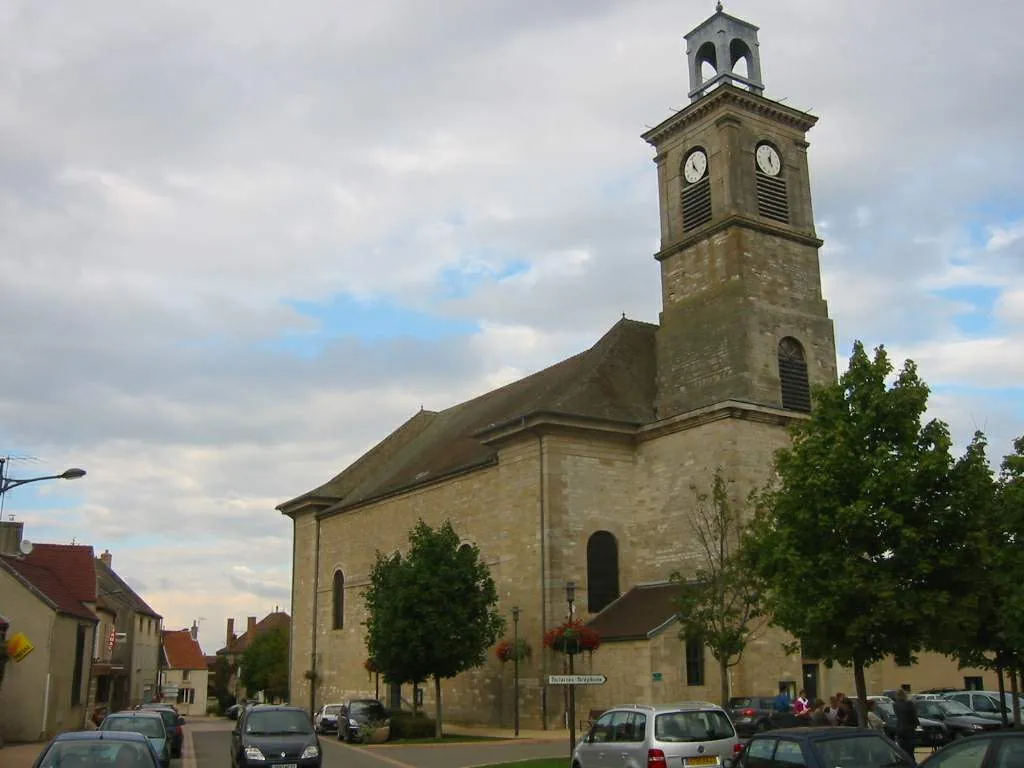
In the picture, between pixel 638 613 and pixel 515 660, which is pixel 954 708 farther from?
pixel 515 660

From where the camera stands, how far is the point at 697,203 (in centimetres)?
3559

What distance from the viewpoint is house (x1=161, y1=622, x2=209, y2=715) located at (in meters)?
84.6

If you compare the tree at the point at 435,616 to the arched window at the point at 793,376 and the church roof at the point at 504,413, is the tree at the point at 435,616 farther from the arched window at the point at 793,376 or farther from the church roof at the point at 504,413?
the arched window at the point at 793,376

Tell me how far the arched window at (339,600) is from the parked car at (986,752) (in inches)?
1504

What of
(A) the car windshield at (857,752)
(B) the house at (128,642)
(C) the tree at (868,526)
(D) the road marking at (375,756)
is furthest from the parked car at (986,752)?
(B) the house at (128,642)

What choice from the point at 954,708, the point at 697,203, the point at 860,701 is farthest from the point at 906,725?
the point at 697,203

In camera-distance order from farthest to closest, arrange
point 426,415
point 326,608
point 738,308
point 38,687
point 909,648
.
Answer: point 426,415 < point 326,608 < point 738,308 < point 38,687 < point 909,648

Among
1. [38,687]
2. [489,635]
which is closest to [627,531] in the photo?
[489,635]

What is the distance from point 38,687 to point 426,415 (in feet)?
84.8

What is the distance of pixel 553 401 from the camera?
111 ft

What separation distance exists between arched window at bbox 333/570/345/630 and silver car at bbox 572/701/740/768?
32.6m

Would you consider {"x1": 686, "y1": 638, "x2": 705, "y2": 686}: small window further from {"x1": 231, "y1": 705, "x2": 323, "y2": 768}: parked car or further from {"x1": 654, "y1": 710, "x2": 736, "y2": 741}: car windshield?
{"x1": 654, "y1": 710, "x2": 736, "y2": 741}: car windshield

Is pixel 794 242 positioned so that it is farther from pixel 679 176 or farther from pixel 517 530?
pixel 517 530

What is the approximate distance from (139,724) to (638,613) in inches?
598
